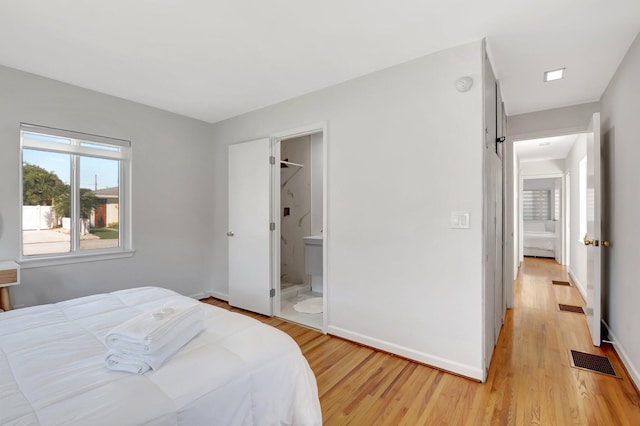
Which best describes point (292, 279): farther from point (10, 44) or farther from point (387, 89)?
point (10, 44)

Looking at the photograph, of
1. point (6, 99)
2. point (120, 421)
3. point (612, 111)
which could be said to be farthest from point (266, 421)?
point (612, 111)

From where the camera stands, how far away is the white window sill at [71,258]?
2.67m

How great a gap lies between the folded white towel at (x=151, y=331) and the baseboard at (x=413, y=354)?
1705 mm

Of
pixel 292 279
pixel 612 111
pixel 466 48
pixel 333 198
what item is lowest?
pixel 292 279

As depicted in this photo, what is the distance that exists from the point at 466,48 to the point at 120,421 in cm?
278

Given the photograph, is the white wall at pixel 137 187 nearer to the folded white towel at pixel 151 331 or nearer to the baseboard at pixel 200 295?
the baseboard at pixel 200 295

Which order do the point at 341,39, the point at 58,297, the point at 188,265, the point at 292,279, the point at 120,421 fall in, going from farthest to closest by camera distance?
the point at 292,279
the point at 188,265
the point at 58,297
the point at 341,39
the point at 120,421

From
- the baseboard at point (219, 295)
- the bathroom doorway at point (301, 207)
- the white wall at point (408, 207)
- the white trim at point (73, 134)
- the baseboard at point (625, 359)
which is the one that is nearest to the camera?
the baseboard at point (625, 359)

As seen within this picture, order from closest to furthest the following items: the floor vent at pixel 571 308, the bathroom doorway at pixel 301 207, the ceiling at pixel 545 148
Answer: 1. the floor vent at pixel 571 308
2. the bathroom doorway at pixel 301 207
3. the ceiling at pixel 545 148

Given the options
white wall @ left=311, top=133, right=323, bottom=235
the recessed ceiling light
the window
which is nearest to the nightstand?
the window

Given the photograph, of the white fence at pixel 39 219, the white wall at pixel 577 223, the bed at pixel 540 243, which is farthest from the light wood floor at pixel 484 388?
the bed at pixel 540 243

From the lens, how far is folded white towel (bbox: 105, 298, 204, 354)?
44.5 inches

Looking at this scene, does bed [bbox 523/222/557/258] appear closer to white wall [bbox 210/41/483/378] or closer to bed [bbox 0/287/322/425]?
white wall [bbox 210/41/483/378]

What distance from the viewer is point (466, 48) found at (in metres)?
2.18
